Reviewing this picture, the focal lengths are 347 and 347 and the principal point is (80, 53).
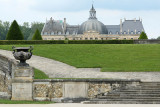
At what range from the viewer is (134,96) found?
18375mm

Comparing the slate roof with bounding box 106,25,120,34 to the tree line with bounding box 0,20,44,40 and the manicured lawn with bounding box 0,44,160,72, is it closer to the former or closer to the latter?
the tree line with bounding box 0,20,44,40

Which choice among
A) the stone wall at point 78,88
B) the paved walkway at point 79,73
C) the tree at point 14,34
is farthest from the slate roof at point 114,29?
the stone wall at point 78,88

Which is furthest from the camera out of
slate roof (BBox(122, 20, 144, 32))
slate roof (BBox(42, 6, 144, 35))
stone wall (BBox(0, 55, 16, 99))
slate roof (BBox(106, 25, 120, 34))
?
slate roof (BBox(106, 25, 120, 34))

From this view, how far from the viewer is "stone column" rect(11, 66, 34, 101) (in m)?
19.2

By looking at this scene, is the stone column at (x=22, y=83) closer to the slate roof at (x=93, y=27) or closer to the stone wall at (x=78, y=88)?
the stone wall at (x=78, y=88)

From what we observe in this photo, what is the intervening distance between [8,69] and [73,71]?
23.5 ft

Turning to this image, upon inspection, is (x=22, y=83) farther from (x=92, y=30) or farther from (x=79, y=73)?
(x=92, y=30)

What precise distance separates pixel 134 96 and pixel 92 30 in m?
110

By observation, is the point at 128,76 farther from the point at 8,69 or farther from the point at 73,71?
the point at 8,69

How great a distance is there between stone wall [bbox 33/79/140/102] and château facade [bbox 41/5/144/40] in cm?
10907

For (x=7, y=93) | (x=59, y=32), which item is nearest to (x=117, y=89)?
(x=7, y=93)

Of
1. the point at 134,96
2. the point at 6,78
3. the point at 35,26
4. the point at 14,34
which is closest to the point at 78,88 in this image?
the point at 134,96

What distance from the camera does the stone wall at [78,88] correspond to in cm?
1895

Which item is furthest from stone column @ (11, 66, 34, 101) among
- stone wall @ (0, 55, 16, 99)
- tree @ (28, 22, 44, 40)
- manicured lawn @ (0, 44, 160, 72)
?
tree @ (28, 22, 44, 40)
